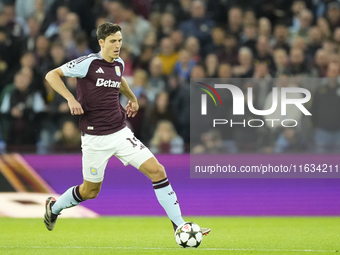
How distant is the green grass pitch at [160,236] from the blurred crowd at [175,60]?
4.08ft

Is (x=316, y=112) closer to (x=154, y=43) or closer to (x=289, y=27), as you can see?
(x=289, y=27)

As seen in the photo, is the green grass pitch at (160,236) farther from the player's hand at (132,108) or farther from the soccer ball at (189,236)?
the player's hand at (132,108)

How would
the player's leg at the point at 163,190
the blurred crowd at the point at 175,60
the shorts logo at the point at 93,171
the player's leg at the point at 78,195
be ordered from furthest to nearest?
the blurred crowd at the point at 175,60
the player's leg at the point at 78,195
the shorts logo at the point at 93,171
the player's leg at the point at 163,190

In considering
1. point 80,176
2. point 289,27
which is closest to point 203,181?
point 80,176

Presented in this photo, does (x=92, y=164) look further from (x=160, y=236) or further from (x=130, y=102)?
Result: (x=160, y=236)

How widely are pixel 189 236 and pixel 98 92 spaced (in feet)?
5.74

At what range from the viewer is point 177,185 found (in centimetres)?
974

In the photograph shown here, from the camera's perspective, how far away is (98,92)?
251 inches

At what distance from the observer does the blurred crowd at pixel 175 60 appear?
965cm

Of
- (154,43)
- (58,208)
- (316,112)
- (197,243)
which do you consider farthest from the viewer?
(154,43)

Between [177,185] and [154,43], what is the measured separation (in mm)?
2805

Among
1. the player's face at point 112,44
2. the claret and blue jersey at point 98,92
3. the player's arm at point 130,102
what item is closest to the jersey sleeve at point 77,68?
the claret and blue jersey at point 98,92

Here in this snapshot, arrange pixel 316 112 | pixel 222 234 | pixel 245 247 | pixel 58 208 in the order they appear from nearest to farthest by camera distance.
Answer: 1. pixel 245 247
2. pixel 58 208
3. pixel 222 234
4. pixel 316 112

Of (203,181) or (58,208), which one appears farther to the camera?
(203,181)
